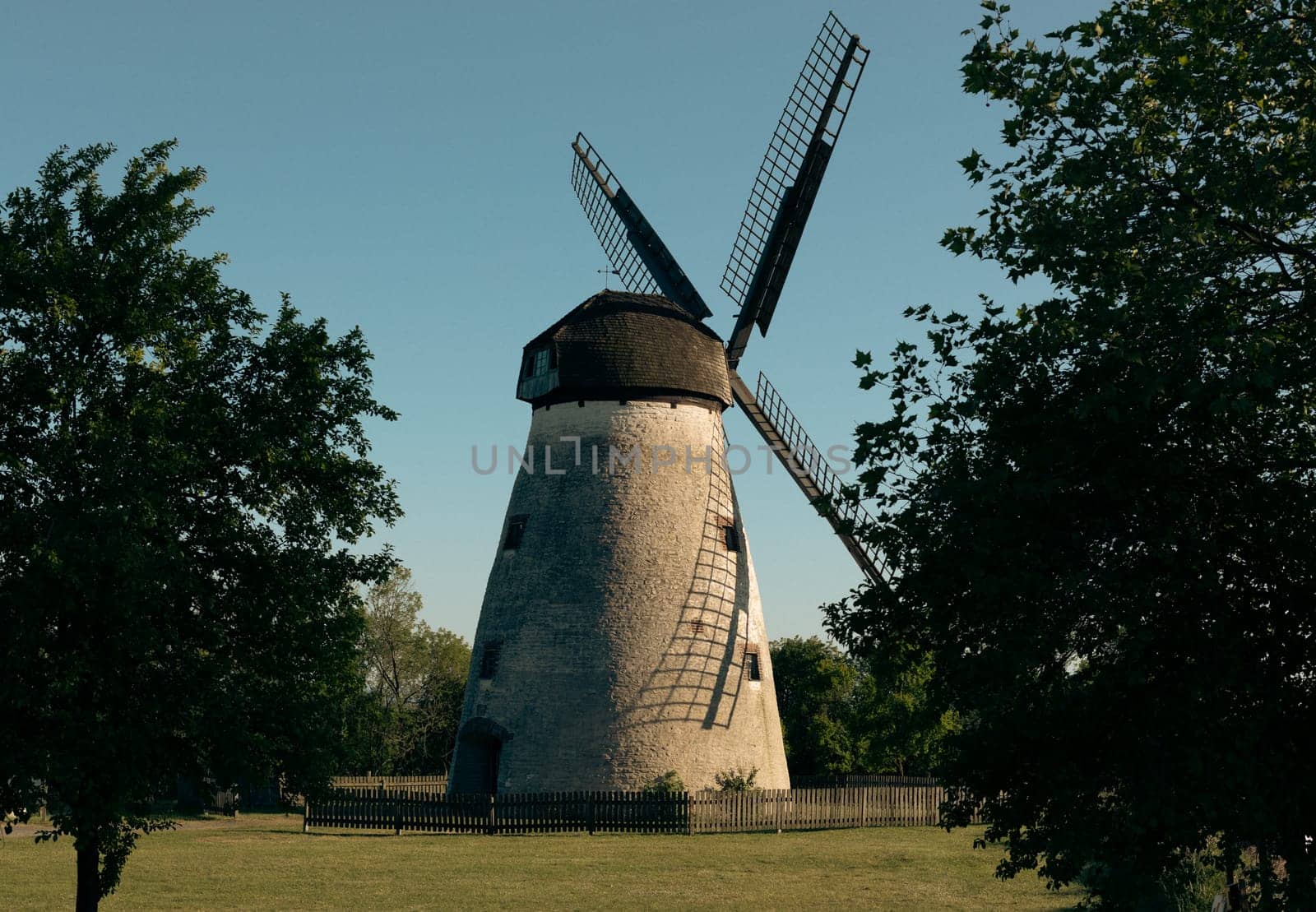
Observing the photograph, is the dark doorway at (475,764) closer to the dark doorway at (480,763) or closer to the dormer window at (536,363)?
the dark doorway at (480,763)

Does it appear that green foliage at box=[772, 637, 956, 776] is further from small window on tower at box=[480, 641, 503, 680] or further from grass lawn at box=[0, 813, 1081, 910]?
small window on tower at box=[480, 641, 503, 680]

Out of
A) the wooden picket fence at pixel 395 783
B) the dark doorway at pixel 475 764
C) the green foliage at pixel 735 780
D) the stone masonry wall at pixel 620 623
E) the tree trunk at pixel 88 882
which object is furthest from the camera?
the wooden picket fence at pixel 395 783

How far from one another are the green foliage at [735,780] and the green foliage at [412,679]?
22.7 metres

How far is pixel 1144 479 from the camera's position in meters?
10.9

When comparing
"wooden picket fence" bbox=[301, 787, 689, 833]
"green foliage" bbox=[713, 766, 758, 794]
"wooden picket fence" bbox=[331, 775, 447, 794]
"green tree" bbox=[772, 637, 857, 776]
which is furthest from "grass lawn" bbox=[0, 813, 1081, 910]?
"green tree" bbox=[772, 637, 857, 776]

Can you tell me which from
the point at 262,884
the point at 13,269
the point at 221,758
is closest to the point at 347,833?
the point at 262,884

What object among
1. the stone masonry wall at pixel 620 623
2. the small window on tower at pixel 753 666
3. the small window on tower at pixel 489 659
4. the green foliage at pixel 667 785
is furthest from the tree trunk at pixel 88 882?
the small window on tower at pixel 753 666

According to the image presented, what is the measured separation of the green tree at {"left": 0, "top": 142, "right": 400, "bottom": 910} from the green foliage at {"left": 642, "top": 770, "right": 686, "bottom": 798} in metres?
15.0

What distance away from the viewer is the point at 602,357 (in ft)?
102

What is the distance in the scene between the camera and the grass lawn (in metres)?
18.8

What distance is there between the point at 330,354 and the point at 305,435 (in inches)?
45.7

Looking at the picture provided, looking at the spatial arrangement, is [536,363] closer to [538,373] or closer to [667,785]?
[538,373]

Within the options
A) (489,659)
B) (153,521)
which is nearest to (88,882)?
(153,521)

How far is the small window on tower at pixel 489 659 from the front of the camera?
30484 mm
